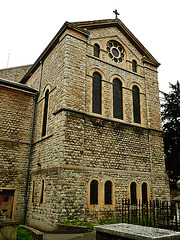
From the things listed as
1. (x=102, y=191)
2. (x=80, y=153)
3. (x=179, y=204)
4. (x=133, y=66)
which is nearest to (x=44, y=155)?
(x=80, y=153)

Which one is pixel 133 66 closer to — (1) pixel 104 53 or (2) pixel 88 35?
(1) pixel 104 53

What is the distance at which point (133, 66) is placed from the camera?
16.3 meters

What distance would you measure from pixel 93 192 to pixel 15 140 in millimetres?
6278

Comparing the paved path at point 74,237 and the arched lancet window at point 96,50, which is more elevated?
the arched lancet window at point 96,50

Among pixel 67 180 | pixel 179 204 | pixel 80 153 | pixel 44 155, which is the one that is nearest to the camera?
pixel 179 204

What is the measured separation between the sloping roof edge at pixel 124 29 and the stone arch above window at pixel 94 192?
10.1 m

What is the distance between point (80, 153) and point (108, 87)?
5210 mm

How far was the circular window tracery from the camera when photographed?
49.7ft

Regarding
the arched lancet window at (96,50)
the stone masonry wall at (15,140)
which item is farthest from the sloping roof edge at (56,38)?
the stone masonry wall at (15,140)

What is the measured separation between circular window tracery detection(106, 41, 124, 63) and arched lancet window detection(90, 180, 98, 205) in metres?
8.92

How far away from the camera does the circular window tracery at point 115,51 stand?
597 inches

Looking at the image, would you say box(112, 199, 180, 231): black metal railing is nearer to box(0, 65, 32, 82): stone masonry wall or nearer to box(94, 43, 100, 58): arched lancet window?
box(94, 43, 100, 58): arched lancet window

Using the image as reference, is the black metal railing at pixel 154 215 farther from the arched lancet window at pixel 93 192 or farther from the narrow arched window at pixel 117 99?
the narrow arched window at pixel 117 99

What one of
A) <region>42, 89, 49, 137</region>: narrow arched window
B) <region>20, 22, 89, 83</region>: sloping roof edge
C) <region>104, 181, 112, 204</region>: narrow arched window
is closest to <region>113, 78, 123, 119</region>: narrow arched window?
<region>20, 22, 89, 83</region>: sloping roof edge
